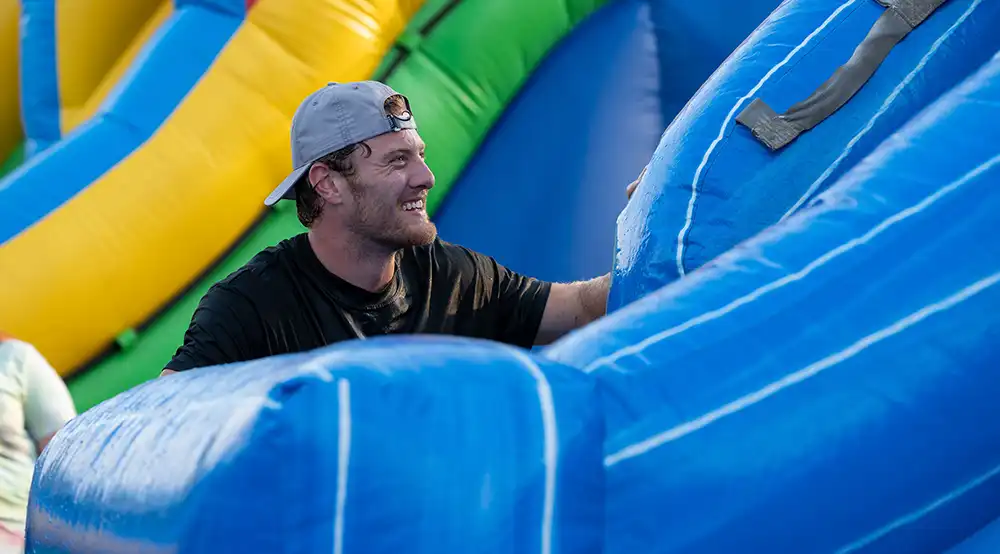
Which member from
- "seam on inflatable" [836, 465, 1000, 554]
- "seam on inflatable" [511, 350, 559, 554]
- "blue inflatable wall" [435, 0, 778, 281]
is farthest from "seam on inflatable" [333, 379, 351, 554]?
"blue inflatable wall" [435, 0, 778, 281]

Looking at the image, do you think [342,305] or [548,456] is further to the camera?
[342,305]

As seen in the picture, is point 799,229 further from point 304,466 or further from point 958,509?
point 304,466

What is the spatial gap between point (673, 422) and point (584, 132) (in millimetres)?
1567

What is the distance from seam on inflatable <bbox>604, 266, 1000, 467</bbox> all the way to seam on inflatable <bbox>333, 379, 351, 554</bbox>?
6.3 inches

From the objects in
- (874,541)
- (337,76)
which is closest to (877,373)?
(874,541)

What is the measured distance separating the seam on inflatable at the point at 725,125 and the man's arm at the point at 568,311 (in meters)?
0.48

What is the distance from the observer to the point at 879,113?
1183 millimetres

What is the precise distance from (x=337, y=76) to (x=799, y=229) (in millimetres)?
1570

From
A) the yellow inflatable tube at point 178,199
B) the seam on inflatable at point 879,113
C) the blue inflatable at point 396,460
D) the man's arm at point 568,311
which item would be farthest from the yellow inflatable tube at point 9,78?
the blue inflatable at point 396,460

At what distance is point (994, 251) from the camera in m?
0.85

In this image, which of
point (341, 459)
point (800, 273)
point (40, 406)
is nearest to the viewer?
point (341, 459)

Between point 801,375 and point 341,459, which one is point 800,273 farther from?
point 341,459

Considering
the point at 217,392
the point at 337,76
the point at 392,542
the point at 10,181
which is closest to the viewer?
the point at 392,542

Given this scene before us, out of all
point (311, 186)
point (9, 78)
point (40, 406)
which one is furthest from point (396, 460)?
point (9, 78)
